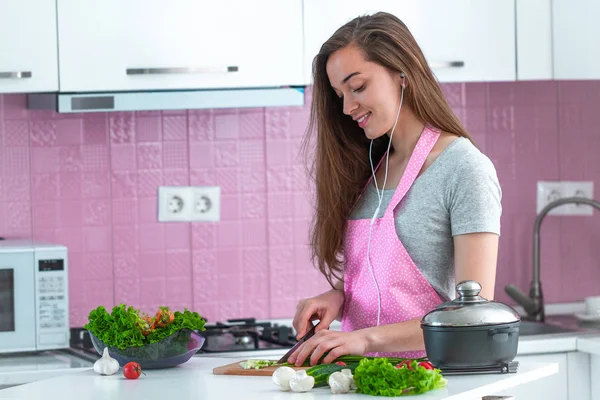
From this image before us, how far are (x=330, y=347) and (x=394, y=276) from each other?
0.32 metres

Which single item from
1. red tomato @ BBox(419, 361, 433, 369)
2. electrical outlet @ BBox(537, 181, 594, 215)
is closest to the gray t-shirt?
red tomato @ BBox(419, 361, 433, 369)

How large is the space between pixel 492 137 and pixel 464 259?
1.61 metres

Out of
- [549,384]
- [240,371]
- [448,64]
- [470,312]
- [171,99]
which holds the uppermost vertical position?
[448,64]

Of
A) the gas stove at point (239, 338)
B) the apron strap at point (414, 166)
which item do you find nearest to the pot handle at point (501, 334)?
the apron strap at point (414, 166)

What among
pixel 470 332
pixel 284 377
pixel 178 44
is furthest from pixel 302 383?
pixel 178 44

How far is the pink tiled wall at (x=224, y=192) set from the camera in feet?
10.5

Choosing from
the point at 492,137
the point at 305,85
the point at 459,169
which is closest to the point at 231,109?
the point at 305,85

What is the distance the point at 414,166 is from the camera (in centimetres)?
211

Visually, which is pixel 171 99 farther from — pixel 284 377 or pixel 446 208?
pixel 284 377

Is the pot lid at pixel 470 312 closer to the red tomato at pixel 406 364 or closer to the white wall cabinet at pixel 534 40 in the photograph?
the red tomato at pixel 406 364

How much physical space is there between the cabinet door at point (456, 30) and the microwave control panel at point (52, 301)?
0.91 m

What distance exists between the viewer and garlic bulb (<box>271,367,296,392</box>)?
1.73 m

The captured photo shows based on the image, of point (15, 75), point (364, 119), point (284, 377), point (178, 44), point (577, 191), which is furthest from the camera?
point (577, 191)

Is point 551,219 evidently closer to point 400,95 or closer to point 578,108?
point 578,108
